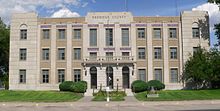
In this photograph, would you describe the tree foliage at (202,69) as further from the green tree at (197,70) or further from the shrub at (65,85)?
the shrub at (65,85)

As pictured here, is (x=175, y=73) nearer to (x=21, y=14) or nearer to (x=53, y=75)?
(x=53, y=75)

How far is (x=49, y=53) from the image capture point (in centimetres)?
5834

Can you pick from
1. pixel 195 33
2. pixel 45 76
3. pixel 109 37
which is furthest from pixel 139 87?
pixel 45 76

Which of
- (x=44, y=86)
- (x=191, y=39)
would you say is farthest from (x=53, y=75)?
(x=191, y=39)

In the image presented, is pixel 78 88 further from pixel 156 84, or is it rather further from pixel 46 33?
pixel 46 33

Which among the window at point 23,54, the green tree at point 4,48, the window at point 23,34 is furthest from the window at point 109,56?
the green tree at point 4,48

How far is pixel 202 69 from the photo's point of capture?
5156 centimetres

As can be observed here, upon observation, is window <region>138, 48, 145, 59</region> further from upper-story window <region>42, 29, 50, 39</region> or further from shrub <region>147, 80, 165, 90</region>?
upper-story window <region>42, 29, 50, 39</region>

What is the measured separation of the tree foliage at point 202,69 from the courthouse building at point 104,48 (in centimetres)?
197

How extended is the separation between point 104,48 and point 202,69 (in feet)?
50.9

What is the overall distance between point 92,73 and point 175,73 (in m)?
12.9

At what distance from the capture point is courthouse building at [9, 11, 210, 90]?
187 feet

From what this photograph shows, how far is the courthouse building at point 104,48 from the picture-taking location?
57031 millimetres

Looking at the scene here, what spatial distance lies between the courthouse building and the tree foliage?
197 centimetres
